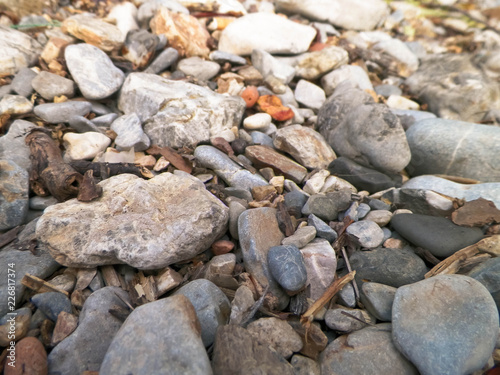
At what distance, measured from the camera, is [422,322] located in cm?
191

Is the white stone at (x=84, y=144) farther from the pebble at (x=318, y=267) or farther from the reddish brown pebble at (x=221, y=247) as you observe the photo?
the pebble at (x=318, y=267)

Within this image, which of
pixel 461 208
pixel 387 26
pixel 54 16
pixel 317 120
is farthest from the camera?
pixel 387 26

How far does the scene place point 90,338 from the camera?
6.13 feet

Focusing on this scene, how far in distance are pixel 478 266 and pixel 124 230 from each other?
8.95 ft

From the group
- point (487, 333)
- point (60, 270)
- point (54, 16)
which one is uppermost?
point (54, 16)

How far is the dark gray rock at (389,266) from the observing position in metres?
2.31

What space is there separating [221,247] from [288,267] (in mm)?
607

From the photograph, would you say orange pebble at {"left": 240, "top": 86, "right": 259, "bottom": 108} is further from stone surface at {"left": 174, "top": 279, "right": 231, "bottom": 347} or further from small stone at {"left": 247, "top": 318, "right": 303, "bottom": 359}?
small stone at {"left": 247, "top": 318, "right": 303, "bottom": 359}

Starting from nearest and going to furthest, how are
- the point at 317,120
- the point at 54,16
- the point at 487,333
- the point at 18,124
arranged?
the point at 487,333
the point at 18,124
the point at 317,120
the point at 54,16

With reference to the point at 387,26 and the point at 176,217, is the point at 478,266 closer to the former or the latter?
the point at 176,217

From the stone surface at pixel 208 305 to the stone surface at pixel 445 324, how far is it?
3.72ft

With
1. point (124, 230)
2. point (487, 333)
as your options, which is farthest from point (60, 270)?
point (487, 333)

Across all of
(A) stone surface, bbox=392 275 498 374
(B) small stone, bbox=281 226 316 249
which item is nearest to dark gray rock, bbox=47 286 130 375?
(B) small stone, bbox=281 226 316 249

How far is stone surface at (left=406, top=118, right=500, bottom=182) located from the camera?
3320mm
